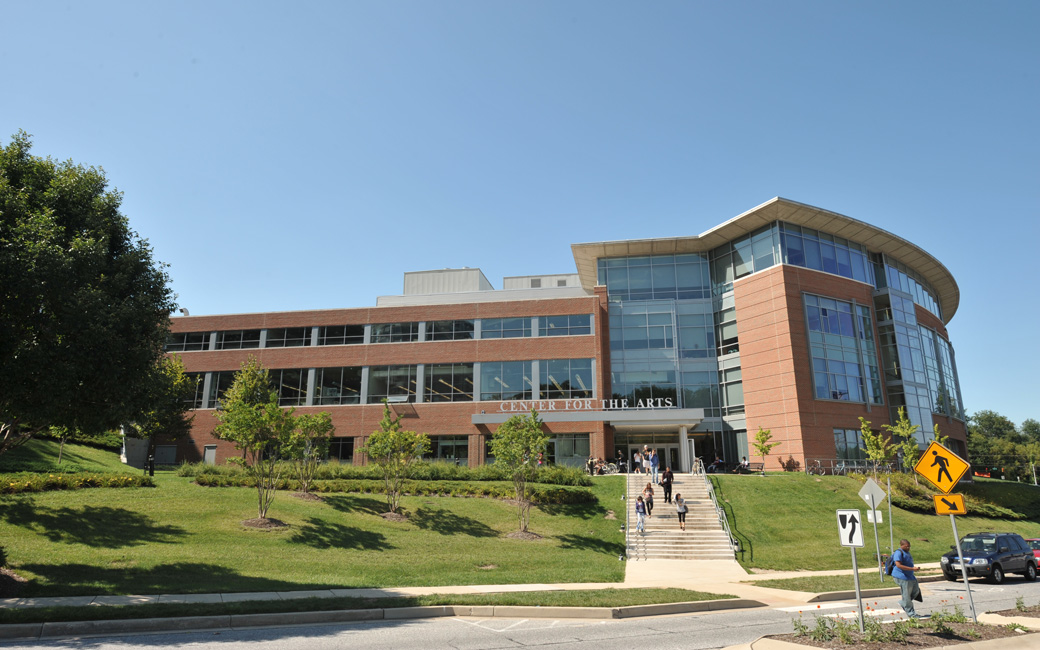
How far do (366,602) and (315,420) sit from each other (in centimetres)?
1581

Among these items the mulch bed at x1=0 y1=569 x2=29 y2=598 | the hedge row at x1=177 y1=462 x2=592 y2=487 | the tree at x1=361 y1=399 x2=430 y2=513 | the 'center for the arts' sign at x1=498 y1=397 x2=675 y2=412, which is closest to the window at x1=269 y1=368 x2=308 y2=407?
the hedge row at x1=177 y1=462 x2=592 y2=487

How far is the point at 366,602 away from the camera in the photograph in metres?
13.1

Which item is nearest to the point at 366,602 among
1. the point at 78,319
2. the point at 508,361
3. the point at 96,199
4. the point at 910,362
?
the point at 78,319

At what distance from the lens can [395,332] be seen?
146 ft

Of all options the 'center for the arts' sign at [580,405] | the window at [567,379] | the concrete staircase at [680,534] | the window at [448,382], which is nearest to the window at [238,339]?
the window at [448,382]

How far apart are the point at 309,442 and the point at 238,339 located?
22150mm

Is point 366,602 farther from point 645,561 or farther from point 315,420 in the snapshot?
point 315,420

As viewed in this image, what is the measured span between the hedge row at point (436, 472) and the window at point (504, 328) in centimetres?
1115

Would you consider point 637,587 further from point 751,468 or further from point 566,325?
point 566,325

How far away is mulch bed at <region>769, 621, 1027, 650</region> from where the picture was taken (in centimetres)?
952

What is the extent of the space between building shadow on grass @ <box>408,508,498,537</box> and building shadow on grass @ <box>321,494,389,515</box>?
5.13ft

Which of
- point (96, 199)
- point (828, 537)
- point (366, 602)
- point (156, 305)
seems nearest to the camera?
point (366, 602)

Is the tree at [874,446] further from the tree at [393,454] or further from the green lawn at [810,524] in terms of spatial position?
the tree at [393,454]

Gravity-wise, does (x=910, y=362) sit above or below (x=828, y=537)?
above
